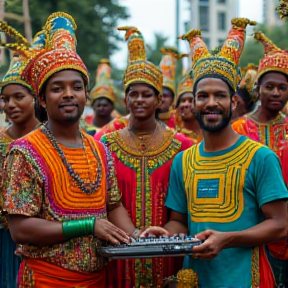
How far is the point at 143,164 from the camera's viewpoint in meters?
5.36

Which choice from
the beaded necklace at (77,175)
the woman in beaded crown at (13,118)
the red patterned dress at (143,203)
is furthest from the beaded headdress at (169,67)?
the beaded necklace at (77,175)

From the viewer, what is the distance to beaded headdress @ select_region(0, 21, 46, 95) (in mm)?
5065

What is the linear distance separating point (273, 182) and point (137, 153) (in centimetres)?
142

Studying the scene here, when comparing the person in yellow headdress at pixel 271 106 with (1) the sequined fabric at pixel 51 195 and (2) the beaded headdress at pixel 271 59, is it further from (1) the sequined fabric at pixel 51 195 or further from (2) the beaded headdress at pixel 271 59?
Result: (1) the sequined fabric at pixel 51 195

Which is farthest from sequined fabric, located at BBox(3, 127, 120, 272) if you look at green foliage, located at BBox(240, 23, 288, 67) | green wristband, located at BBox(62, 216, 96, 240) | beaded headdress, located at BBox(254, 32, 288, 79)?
green foliage, located at BBox(240, 23, 288, 67)

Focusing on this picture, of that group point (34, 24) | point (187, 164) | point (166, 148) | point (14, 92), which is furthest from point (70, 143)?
point (34, 24)

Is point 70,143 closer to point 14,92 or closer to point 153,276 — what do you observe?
point 153,276

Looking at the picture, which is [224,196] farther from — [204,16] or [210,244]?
[204,16]

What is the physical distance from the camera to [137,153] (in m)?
5.40

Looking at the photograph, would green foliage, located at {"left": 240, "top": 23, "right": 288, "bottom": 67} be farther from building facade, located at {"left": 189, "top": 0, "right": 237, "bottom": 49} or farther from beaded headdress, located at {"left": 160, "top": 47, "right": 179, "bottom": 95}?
beaded headdress, located at {"left": 160, "top": 47, "right": 179, "bottom": 95}

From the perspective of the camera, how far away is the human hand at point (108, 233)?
405 centimetres

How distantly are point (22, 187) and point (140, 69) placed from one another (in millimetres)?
1928

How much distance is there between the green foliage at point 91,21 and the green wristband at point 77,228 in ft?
50.1

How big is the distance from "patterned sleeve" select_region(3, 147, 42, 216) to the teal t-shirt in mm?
1027
